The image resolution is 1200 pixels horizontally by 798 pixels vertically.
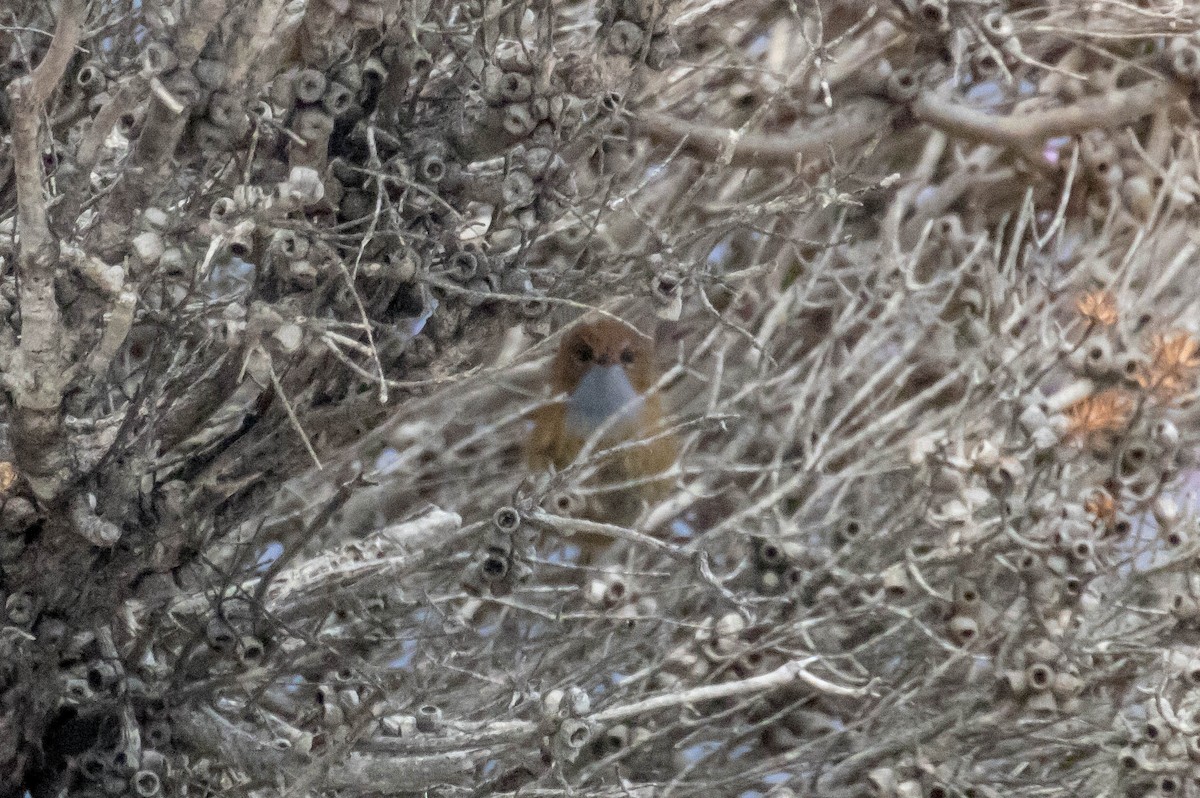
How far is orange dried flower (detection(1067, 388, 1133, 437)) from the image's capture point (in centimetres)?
432

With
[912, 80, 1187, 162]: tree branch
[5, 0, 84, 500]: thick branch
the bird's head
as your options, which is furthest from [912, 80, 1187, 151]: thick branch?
[5, 0, 84, 500]: thick branch

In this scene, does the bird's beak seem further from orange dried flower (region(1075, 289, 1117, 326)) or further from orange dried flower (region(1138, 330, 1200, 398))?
orange dried flower (region(1138, 330, 1200, 398))

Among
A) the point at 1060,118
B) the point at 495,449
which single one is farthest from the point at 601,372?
the point at 1060,118

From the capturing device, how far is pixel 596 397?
5.89 m

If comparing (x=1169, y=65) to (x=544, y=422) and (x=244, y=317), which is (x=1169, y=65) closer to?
(x=544, y=422)

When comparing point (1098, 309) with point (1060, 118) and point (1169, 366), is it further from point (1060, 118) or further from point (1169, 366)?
point (1060, 118)

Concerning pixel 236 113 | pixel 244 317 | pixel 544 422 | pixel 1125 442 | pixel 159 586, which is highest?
pixel 236 113

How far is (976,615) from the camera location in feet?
13.8

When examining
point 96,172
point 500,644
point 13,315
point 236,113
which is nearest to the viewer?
point 236,113

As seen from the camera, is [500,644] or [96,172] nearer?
[96,172]

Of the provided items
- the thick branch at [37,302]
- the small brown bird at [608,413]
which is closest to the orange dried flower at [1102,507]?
the small brown bird at [608,413]

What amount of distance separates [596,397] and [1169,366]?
7.26 feet

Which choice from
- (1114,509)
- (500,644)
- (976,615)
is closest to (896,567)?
(976,615)

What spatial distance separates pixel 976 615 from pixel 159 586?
196 cm
